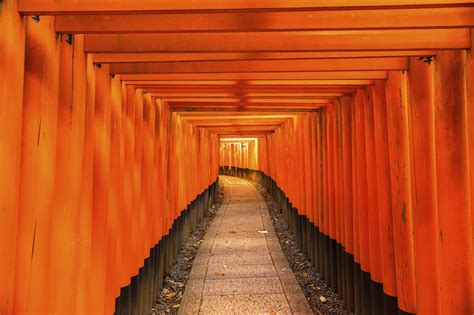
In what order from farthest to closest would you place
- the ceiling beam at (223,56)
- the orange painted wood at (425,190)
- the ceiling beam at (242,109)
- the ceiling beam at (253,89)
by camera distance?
1. the ceiling beam at (242,109)
2. the ceiling beam at (253,89)
3. the ceiling beam at (223,56)
4. the orange painted wood at (425,190)

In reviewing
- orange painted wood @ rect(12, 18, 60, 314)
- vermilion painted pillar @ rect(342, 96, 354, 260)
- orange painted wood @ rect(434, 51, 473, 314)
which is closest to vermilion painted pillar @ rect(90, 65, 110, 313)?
orange painted wood @ rect(12, 18, 60, 314)

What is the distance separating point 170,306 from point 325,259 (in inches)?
105

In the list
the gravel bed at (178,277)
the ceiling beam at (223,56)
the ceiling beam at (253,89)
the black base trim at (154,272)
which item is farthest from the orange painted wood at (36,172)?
the gravel bed at (178,277)

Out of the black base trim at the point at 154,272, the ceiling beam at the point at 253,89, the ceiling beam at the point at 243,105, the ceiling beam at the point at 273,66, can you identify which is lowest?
the black base trim at the point at 154,272

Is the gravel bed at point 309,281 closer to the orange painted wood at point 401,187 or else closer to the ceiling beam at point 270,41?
the orange painted wood at point 401,187

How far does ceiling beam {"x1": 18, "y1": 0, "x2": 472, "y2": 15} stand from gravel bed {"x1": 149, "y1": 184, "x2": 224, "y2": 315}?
4558mm

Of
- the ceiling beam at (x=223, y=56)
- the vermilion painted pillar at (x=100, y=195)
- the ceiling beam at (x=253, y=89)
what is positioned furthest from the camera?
the ceiling beam at (x=253, y=89)

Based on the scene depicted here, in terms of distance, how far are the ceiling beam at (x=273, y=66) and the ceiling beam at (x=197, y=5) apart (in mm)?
1198

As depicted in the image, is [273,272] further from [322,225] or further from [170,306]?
[170,306]

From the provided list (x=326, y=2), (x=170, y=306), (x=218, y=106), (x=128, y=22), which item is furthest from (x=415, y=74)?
(x=170, y=306)

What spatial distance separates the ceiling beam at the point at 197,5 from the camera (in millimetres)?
2033

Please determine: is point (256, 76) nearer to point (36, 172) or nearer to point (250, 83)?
point (250, 83)

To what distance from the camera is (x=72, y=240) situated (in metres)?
2.62

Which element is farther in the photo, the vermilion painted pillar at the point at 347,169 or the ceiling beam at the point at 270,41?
the vermilion painted pillar at the point at 347,169
